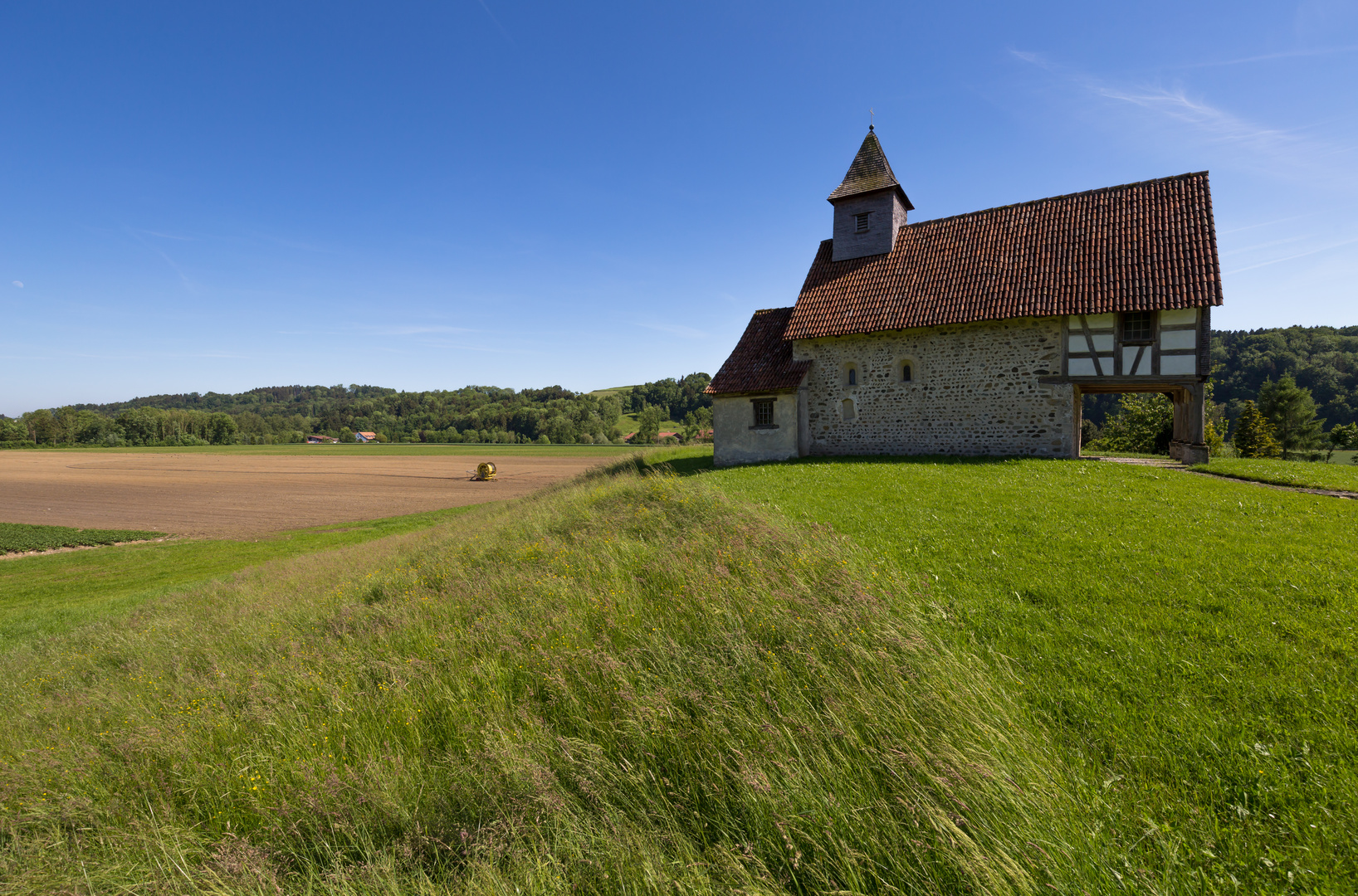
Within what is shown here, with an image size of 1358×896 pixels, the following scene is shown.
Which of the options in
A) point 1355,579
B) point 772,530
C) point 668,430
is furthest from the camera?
point 668,430

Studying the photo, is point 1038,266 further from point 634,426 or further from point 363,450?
point 363,450

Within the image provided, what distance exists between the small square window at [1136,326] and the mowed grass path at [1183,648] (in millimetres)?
7552

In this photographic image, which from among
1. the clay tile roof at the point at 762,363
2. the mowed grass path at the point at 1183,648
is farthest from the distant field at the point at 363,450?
the mowed grass path at the point at 1183,648

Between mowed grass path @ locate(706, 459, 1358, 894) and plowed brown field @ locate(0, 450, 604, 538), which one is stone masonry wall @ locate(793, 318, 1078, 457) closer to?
mowed grass path @ locate(706, 459, 1358, 894)

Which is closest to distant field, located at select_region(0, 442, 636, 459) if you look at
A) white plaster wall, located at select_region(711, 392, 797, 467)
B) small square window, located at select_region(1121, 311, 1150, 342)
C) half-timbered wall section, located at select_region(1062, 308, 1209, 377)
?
white plaster wall, located at select_region(711, 392, 797, 467)

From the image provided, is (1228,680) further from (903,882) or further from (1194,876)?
(903,882)

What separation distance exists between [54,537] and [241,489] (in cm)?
1913

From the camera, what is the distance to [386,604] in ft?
26.6

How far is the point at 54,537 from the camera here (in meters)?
21.1

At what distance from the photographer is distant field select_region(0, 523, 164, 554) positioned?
1962 cm

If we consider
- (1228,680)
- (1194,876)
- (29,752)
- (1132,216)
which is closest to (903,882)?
(1194,876)

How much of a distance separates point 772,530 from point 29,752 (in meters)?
8.05

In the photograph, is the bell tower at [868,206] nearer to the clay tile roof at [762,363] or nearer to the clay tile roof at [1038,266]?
the clay tile roof at [1038,266]

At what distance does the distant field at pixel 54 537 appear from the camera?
64.4 feet
